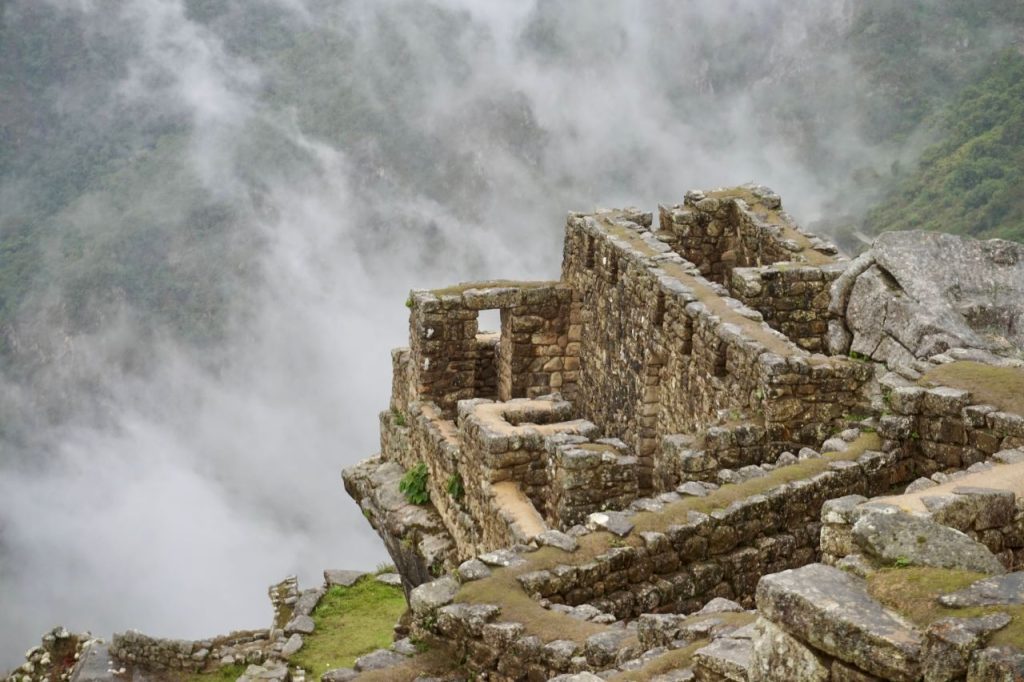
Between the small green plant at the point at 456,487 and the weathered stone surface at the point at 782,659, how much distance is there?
11324mm

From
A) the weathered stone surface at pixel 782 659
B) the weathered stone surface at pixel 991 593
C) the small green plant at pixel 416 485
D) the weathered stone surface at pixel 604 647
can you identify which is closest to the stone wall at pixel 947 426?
the weathered stone surface at pixel 604 647

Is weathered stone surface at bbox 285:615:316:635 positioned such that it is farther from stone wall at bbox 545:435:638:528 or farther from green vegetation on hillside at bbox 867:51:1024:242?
green vegetation on hillside at bbox 867:51:1024:242

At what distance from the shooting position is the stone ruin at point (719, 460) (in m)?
7.29

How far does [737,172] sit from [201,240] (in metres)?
24.6

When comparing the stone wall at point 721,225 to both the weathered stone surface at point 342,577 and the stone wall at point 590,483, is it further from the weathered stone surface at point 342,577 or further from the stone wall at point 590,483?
the weathered stone surface at point 342,577

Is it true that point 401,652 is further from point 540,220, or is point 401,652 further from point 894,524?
point 540,220

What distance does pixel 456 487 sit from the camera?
18.8 meters

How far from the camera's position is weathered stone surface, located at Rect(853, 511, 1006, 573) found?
7410 mm

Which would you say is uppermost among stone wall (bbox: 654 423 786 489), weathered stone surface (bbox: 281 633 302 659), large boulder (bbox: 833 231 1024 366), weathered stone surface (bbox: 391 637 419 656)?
large boulder (bbox: 833 231 1024 366)

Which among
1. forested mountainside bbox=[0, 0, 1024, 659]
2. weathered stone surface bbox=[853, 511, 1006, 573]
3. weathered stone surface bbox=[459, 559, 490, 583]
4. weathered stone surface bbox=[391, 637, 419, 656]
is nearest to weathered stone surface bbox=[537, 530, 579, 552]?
weathered stone surface bbox=[459, 559, 490, 583]

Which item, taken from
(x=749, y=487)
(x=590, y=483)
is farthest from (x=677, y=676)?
(x=590, y=483)

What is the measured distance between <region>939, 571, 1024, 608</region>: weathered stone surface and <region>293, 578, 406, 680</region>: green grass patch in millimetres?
14930

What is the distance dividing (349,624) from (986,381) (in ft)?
42.3

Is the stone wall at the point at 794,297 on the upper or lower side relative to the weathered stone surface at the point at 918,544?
upper
